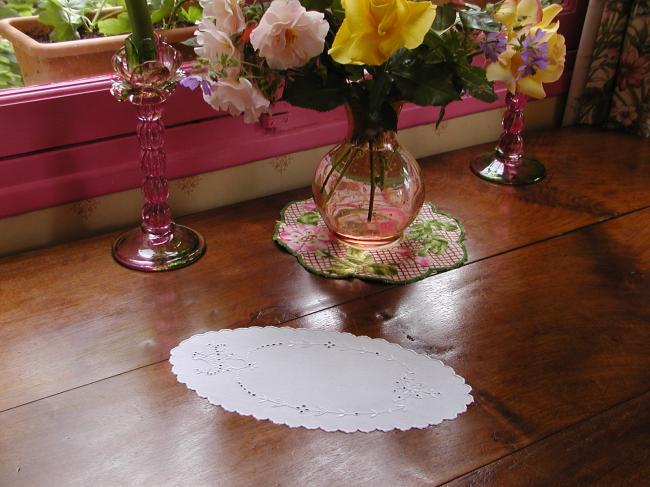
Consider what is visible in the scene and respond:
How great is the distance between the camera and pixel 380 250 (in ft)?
3.63

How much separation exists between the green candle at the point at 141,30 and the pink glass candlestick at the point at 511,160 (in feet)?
2.11

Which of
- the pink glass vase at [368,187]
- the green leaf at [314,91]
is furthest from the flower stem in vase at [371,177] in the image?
the green leaf at [314,91]

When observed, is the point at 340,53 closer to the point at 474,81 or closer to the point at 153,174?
the point at 474,81

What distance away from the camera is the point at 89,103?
106 centimetres

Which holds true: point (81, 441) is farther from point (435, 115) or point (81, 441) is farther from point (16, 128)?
point (435, 115)

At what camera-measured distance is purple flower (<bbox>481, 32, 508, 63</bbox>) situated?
98cm

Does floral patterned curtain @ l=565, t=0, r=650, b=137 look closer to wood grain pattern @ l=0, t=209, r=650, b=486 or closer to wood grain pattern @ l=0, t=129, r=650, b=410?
wood grain pattern @ l=0, t=129, r=650, b=410

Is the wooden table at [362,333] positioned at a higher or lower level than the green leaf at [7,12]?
lower

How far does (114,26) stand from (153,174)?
24cm

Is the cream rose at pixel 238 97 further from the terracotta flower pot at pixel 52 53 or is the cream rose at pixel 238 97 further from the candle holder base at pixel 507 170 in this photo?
the candle holder base at pixel 507 170

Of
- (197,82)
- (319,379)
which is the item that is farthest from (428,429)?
(197,82)

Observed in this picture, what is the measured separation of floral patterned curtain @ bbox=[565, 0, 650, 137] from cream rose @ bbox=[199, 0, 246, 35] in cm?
85

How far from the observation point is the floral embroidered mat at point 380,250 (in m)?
1.06

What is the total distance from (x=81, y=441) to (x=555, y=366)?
515 mm
